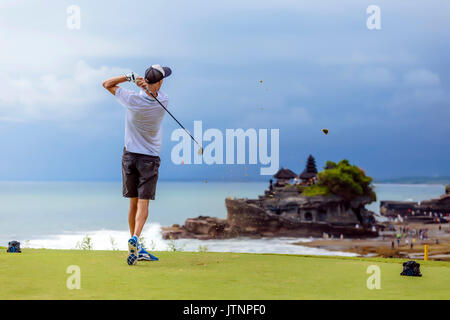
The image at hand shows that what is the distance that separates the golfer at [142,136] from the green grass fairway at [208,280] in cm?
75

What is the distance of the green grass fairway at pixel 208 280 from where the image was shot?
3852 millimetres

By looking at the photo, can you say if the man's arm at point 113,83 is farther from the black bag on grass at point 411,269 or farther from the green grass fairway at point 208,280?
the black bag on grass at point 411,269

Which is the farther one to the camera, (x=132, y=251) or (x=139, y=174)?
(x=139, y=174)

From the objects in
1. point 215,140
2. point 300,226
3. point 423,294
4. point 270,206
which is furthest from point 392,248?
point 423,294

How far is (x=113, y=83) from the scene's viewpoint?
616cm

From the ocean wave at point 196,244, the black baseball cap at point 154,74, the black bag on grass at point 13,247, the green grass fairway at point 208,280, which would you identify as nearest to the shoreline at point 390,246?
the ocean wave at point 196,244

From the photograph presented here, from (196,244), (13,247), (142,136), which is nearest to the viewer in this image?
(142,136)

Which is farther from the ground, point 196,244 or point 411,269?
point 411,269

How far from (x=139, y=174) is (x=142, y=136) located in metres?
0.46

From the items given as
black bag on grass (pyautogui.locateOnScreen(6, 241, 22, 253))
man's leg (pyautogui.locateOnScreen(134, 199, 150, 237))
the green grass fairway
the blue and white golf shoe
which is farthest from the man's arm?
black bag on grass (pyautogui.locateOnScreen(6, 241, 22, 253))

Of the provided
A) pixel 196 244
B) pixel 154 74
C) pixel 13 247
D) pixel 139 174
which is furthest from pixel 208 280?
pixel 196 244

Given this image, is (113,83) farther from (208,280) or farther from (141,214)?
(208,280)

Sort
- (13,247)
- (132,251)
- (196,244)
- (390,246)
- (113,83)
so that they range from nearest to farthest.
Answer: (132,251) → (113,83) → (13,247) → (390,246) → (196,244)

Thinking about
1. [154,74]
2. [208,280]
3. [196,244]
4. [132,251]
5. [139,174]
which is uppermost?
[154,74]
